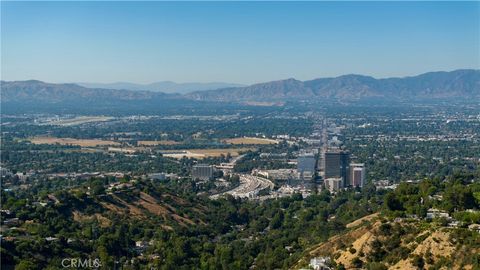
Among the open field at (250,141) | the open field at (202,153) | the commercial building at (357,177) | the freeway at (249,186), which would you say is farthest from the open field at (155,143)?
the commercial building at (357,177)

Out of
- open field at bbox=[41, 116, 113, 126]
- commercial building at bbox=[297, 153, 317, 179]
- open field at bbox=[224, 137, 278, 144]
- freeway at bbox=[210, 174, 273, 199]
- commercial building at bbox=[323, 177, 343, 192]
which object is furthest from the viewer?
open field at bbox=[41, 116, 113, 126]

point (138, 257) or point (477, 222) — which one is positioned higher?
point (477, 222)

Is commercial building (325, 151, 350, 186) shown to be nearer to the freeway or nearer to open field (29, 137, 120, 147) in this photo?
the freeway

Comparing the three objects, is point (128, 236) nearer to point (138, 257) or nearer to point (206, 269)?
point (138, 257)

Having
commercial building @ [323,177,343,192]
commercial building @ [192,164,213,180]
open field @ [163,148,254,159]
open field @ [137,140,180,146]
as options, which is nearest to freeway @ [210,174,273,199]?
commercial building @ [192,164,213,180]

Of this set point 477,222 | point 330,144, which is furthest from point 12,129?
point 477,222

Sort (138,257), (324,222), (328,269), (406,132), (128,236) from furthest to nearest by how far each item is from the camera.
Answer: (406,132), (324,222), (128,236), (138,257), (328,269)

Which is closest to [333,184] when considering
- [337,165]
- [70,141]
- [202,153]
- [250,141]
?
[337,165]
